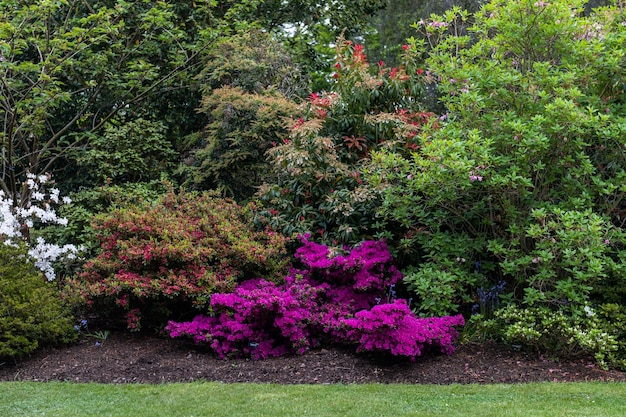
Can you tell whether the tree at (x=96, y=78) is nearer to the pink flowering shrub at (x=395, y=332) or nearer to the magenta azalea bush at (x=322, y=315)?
the magenta azalea bush at (x=322, y=315)

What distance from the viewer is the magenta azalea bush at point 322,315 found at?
5691 millimetres

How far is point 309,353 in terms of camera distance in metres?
6.18

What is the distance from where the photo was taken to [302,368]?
5746 millimetres

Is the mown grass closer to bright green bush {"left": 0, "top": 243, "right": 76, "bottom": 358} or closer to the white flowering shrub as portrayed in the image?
bright green bush {"left": 0, "top": 243, "right": 76, "bottom": 358}

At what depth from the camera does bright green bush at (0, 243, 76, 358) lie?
5977mm

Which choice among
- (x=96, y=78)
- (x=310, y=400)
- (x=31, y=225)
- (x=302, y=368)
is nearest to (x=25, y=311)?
(x=31, y=225)

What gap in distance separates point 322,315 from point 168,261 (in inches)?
67.2

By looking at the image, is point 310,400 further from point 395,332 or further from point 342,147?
point 342,147

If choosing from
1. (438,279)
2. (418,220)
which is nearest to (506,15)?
(418,220)

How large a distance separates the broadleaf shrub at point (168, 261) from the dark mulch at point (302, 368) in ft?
1.76

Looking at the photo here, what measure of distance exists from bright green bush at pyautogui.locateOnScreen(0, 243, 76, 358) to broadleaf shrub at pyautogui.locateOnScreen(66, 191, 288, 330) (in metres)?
0.25

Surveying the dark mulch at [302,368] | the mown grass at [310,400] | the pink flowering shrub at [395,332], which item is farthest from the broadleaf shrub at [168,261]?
the pink flowering shrub at [395,332]

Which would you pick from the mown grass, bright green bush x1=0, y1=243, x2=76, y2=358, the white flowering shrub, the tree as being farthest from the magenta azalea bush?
the tree

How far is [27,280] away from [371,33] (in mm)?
14474
